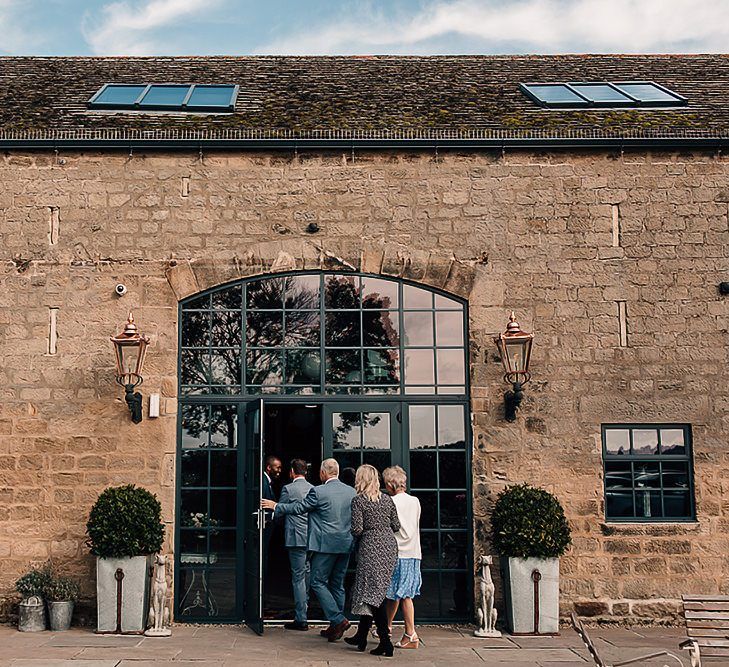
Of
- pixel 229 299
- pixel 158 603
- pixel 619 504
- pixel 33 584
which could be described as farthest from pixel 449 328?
pixel 33 584

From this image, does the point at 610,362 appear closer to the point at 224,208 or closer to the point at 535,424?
the point at 535,424

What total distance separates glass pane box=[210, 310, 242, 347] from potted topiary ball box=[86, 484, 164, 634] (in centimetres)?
195

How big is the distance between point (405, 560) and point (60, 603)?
137 inches

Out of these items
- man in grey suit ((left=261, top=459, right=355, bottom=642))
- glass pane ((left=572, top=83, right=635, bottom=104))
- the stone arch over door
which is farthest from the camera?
glass pane ((left=572, top=83, right=635, bottom=104))

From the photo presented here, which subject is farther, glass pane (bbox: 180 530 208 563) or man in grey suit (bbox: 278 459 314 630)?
glass pane (bbox: 180 530 208 563)

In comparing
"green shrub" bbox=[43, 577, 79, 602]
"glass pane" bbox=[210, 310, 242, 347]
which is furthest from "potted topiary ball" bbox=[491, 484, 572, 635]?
"green shrub" bbox=[43, 577, 79, 602]

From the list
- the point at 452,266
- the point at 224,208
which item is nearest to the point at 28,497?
the point at 224,208

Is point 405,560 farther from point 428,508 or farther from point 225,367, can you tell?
point 225,367

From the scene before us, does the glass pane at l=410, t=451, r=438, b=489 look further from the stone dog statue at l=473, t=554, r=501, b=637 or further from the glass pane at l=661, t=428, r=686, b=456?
the glass pane at l=661, t=428, r=686, b=456

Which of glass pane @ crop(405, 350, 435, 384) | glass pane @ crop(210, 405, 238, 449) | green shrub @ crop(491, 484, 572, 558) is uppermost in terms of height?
glass pane @ crop(405, 350, 435, 384)

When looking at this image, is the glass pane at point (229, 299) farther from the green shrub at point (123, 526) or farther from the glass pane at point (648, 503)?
the glass pane at point (648, 503)

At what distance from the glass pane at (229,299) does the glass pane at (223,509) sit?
1.98 m

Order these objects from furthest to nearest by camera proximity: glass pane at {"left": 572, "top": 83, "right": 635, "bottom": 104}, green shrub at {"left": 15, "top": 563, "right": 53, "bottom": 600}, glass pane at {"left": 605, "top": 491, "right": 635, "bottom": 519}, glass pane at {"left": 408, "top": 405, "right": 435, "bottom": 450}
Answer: glass pane at {"left": 572, "top": 83, "right": 635, "bottom": 104} < glass pane at {"left": 408, "top": 405, "right": 435, "bottom": 450} < glass pane at {"left": 605, "top": 491, "right": 635, "bottom": 519} < green shrub at {"left": 15, "top": 563, "right": 53, "bottom": 600}

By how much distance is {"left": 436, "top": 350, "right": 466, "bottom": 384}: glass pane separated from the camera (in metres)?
9.85
